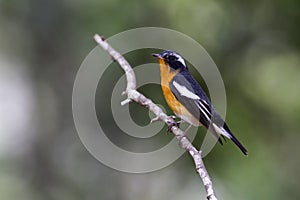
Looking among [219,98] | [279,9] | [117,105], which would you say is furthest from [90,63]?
[279,9]

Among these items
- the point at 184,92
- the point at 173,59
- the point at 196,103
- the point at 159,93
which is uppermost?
the point at 159,93

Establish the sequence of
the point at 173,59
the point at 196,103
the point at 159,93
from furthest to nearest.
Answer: the point at 159,93 < the point at 173,59 < the point at 196,103

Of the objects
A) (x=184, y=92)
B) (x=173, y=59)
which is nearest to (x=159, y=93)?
(x=173, y=59)

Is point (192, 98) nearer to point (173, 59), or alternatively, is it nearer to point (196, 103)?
point (196, 103)

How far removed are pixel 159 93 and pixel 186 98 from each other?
155 cm

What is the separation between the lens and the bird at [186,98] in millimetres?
4340

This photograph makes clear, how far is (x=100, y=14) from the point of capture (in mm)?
5988

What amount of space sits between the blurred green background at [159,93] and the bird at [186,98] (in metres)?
1.30

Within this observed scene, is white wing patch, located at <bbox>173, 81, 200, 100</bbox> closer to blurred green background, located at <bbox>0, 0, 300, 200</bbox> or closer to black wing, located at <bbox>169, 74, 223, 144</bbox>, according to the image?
black wing, located at <bbox>169, 74, 223, 144</bbox>

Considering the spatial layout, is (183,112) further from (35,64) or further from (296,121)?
(35,64)

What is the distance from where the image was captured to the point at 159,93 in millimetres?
6035

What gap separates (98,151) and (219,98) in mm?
1616

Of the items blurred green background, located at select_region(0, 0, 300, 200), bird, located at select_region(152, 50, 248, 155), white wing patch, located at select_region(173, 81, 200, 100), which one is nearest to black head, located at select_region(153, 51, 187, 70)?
bird, located at select_region(152, 50, 248, 155)

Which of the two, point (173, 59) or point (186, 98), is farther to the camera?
point (173, 59)
